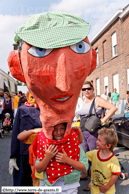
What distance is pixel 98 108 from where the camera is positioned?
2908mm

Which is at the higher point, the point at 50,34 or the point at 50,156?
the point at 50,34

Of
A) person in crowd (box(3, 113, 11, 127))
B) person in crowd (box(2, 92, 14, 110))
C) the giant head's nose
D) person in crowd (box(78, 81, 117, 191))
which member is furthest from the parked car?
person in crowd (box(2, 92, 14, 110))

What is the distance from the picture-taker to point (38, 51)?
128 cm

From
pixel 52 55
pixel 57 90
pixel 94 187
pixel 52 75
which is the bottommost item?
pixel 94 187

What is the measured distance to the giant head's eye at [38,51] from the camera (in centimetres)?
127

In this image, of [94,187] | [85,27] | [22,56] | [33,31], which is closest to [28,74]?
[22,56]

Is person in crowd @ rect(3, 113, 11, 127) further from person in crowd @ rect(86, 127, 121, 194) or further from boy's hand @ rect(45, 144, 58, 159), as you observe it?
boy's hand @ rect(45, 144, 58, 159)

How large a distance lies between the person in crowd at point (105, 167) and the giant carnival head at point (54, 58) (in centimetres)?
98

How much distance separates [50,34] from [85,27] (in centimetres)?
28

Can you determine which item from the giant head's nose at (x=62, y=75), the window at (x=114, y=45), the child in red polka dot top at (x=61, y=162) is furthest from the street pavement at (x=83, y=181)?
the window at (x=114, y=45)

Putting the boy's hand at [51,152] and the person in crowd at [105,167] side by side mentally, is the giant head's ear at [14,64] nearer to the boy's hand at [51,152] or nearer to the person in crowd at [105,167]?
the boy's hand at [51,152]

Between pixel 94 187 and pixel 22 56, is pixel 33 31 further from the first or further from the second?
pixel 94 187

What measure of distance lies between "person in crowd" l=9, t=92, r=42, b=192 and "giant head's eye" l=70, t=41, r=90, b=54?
0.98 metres

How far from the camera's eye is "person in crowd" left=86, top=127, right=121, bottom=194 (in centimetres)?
207
